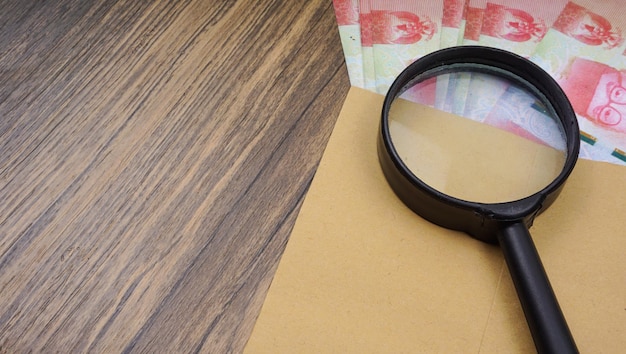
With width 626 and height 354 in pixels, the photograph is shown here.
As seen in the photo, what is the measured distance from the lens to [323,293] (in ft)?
2.57

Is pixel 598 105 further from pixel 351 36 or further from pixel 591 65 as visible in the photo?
pixel 351 36

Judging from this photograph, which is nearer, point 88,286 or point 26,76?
point 88,286

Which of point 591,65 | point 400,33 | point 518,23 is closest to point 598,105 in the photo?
point 591,65

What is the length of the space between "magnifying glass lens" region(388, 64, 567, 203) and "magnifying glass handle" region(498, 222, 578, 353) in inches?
2.2

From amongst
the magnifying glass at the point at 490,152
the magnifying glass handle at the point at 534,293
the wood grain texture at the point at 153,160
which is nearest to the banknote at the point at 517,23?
the magnifying glass at the point at 490,152

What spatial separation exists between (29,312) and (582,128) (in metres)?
0.82

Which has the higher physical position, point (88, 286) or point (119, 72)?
point (119, 72)

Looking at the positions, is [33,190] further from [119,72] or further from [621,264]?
[621,264]

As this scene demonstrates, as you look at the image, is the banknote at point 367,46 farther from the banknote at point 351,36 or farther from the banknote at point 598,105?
the banknote at point 598,105

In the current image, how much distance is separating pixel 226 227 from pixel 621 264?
0.53m

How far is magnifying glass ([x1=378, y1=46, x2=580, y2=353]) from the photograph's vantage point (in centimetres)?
71

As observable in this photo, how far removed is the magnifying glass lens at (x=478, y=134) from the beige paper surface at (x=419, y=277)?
0.07 meters

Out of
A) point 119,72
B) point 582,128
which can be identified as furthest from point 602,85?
point 119,72

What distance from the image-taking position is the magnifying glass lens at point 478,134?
0.77 m
